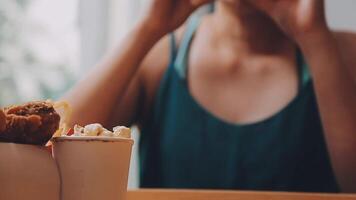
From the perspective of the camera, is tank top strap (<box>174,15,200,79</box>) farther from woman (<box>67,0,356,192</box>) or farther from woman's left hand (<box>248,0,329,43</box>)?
woman's left hand (<box>248,0,329,43</box>)

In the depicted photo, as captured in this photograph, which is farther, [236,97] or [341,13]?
[341,13]

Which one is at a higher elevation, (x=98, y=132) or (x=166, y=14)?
(x=166, y=14)

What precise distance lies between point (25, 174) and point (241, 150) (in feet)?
2.36

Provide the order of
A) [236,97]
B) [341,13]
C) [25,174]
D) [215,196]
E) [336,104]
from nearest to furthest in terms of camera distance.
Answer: [25,174] → [215,196] → [336,104] → [236,97] → [341,13]

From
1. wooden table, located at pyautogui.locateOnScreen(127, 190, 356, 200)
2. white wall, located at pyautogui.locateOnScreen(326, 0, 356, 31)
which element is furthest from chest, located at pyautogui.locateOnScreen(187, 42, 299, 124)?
wooden table, located at pyautogui.locateOnScreen(127, 190, 356, 200)

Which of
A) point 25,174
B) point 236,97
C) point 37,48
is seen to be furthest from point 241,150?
point 25,174

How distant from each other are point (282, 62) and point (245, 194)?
51cm

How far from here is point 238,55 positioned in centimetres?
106

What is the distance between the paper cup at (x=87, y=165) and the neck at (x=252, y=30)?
2.44 feet

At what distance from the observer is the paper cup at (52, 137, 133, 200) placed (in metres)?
0.34

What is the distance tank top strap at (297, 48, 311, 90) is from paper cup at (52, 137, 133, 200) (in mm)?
710

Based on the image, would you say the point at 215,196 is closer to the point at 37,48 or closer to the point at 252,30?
the point at 252,30

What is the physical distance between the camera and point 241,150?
1005 millimetres

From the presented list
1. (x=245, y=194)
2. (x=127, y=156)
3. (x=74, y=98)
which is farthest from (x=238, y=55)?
(x=127, y=156)
